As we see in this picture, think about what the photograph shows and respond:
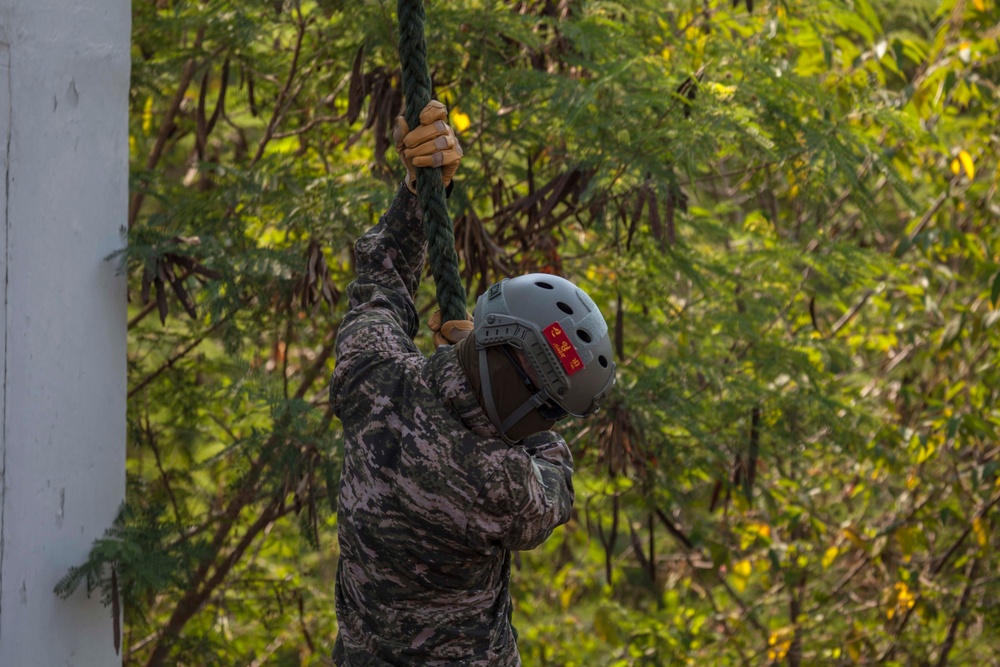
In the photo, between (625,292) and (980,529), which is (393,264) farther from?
(980,529)

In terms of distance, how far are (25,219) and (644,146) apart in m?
2.28

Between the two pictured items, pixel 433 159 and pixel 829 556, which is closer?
pixel 433 159

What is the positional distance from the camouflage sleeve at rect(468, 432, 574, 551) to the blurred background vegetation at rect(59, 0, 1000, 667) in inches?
57.8

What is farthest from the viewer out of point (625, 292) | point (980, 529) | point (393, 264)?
point (980, 529)

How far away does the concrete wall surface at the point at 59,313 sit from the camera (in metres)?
2.84

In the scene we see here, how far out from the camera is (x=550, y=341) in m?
1.95

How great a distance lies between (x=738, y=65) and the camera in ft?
13.6

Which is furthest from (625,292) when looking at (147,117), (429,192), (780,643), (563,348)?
(780,643)

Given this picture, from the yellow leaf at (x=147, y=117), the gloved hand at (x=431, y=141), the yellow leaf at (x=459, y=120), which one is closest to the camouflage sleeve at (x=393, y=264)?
the gloved hand at (x=431, y=141)

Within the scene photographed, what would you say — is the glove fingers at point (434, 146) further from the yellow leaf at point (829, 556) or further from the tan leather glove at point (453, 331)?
the yellow leaf at point (829, 556)

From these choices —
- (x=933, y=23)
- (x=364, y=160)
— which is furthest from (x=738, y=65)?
(x=933, y=23)

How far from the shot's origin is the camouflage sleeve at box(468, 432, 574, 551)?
198 cm

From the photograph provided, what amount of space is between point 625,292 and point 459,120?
1.12 metres

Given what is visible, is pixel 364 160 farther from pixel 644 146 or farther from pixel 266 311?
pixel 644 146
